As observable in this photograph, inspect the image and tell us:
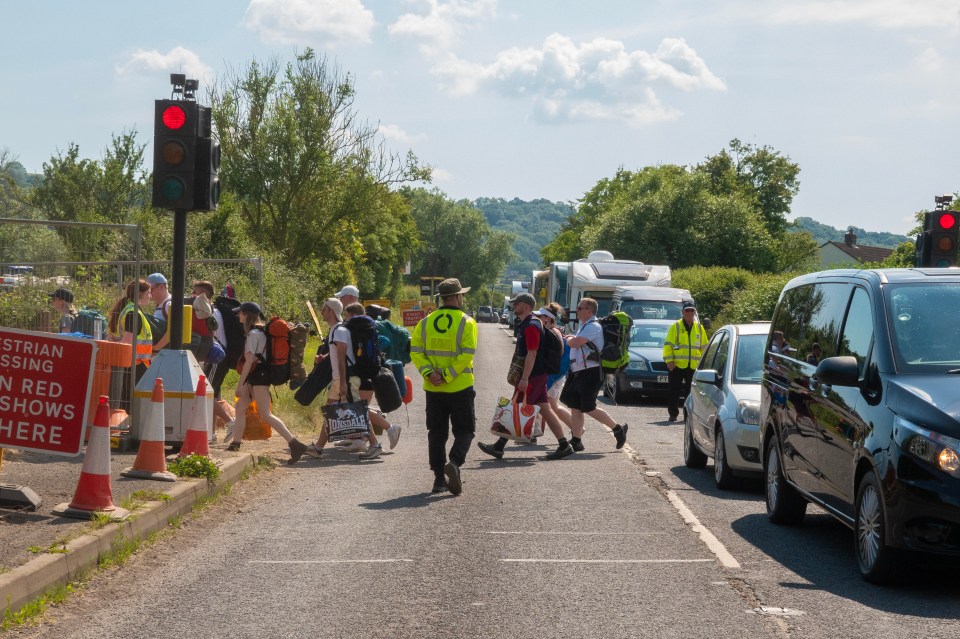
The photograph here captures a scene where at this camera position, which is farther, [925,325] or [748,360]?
[748,360]

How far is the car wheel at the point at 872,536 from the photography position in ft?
22.1

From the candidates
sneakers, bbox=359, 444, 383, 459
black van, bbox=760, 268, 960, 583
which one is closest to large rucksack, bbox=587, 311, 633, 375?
sneakers, bbox=359, 444, 383, 459

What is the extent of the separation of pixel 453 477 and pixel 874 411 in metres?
4.33

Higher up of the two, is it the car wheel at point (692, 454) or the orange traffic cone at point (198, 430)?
the orange traffic cone at point (198, 430)

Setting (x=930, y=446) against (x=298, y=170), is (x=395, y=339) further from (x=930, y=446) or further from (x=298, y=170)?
(x=298, y=170)

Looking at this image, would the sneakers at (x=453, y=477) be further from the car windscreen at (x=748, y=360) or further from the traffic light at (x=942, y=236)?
the traffic light at (x=942, y=236)

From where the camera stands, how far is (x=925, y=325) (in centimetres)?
748

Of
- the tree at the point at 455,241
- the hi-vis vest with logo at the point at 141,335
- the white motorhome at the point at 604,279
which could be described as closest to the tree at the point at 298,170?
the white motorhome at the point at 604,279

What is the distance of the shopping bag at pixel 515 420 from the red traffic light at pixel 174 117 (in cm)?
512

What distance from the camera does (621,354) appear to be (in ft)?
54.9

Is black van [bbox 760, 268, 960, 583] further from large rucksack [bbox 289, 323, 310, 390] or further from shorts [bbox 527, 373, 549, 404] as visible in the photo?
large rucksack [bbox 289, 323, 310, 390]

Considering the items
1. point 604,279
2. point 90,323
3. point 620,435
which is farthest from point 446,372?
point 604,279

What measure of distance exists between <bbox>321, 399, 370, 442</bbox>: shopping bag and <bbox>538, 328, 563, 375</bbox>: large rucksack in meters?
2.13

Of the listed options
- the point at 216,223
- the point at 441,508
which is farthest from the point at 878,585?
the point at 216,223
